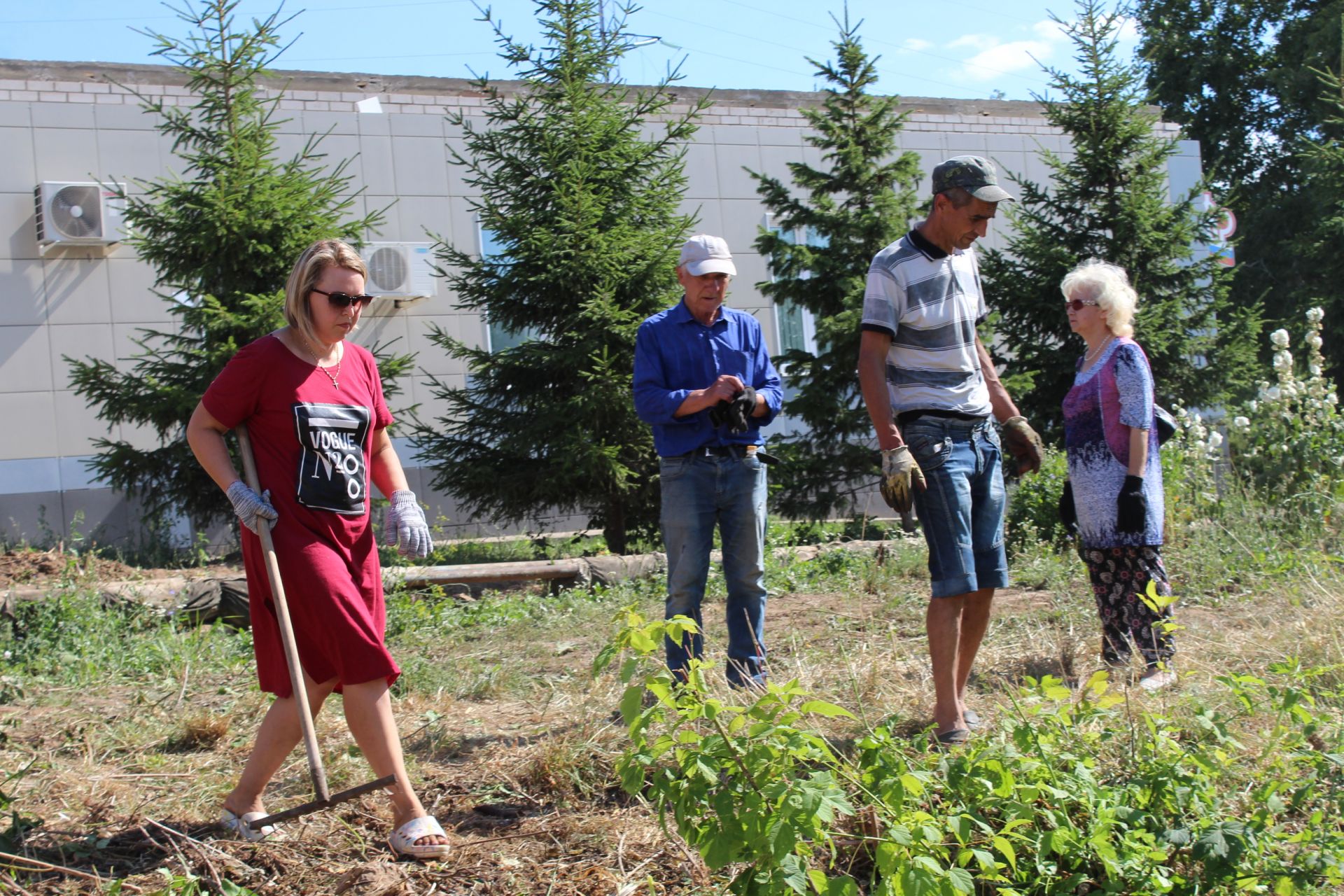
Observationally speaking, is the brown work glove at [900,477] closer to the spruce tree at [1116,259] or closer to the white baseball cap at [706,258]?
the white baseball cap at [706,258]

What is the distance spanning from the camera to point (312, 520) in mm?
3393

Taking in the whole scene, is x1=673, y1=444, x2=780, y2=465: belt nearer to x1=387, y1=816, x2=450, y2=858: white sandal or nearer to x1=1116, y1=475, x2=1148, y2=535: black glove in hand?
x1=1116, y1=475, x2=1148, y2=535: black glove in hand

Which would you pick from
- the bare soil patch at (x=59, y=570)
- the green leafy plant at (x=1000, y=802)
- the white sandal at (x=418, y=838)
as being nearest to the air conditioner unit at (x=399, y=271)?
the bare soil patch at (x=59, y=570)

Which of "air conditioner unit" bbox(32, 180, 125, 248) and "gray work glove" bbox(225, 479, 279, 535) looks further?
"air conditioner unit" bbox(32, 180, 125, 248)

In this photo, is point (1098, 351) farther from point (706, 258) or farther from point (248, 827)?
point (248, 827)

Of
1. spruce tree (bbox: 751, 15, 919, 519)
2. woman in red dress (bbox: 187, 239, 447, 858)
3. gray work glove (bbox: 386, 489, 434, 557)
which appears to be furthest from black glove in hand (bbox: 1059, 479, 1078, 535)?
spruce tree (bbox: 751, 15, 919, 519)

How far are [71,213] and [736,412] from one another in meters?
10.6

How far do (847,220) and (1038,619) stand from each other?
5.92 metres

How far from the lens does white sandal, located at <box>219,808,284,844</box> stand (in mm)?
3318

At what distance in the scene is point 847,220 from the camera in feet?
35.8

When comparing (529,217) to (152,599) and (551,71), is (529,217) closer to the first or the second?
(551,71)

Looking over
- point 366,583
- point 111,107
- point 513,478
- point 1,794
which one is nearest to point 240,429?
Answer: point 366,583

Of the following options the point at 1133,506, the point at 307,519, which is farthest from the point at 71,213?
the point at 1133,506

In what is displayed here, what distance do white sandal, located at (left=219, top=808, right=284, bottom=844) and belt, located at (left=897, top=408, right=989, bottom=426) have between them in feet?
7.95
